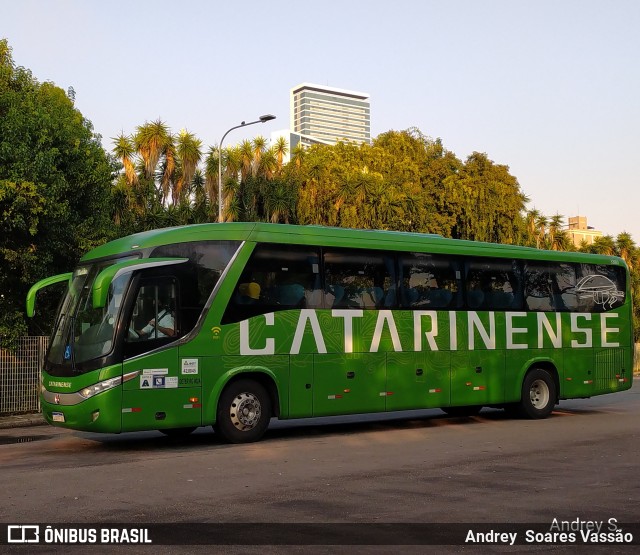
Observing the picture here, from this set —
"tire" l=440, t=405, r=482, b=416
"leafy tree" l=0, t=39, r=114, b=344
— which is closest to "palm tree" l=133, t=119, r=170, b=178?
"leafy tree" l=0, t=39, r=114, b=344

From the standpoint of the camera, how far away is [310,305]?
51.3 feet

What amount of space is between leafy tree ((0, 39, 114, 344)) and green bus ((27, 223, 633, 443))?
5.29 m

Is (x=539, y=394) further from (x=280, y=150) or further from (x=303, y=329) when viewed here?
(x=280, y=150)

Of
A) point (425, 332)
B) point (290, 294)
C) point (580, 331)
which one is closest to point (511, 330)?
point (580, 331)

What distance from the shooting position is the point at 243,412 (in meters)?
14.9

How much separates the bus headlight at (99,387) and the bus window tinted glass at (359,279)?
403 cm

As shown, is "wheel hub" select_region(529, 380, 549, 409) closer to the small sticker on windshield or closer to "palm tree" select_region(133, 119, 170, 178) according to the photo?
the small sticker on windshield

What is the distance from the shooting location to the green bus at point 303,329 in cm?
1380

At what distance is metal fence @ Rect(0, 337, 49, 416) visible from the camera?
858 inches

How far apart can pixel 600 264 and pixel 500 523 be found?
14.1 metres

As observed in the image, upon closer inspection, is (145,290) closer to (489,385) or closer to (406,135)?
(489,385)

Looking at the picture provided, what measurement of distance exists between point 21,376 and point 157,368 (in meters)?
9.44

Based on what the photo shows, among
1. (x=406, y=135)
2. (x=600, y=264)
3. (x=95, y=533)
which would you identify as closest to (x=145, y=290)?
(x=95, y=533)

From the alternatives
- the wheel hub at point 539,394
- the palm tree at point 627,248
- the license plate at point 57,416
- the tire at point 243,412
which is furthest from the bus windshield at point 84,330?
the palm tree at point 627,248
